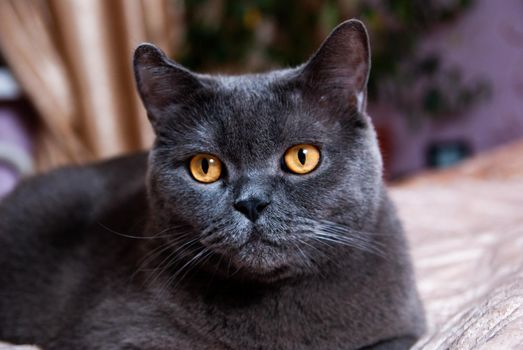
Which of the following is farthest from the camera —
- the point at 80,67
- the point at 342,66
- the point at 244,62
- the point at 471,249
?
the point at 244,62

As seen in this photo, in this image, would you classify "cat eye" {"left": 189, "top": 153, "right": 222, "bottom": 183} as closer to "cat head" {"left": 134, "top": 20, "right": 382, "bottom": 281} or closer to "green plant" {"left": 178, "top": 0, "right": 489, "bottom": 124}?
"cat head" {"left": 134, "top": 20, "right": 382, "bottom": 281}

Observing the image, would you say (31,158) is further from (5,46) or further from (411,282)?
(411,282)

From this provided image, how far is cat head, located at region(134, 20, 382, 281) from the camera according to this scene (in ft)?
2.83

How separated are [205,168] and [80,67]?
1753 mm

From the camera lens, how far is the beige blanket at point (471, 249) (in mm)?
838

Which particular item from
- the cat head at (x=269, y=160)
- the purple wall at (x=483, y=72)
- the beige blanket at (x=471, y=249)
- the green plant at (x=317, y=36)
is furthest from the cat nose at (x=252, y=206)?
the purple wall at (x=483, y=72)

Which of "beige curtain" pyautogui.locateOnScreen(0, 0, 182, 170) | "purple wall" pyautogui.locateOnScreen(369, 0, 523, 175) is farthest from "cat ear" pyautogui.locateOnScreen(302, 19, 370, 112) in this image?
"purple wall" pyautogui.locateOnScreen(369, 0, 523, 175)

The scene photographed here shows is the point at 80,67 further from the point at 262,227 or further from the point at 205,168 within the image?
the point at 262,227

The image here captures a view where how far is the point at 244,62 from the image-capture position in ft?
9.32

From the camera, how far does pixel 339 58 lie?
0.96 m

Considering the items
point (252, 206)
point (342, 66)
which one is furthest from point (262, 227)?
point (342, 66)

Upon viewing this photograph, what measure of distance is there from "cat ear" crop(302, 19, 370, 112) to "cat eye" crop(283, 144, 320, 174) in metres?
0.10

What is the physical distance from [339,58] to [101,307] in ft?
1.97

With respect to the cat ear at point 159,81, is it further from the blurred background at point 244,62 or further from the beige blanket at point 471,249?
the blurred background at point 244,62
